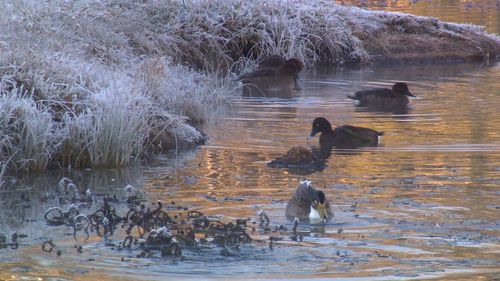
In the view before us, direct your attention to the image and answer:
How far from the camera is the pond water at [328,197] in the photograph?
8.15 m

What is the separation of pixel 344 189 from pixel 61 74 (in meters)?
4.01

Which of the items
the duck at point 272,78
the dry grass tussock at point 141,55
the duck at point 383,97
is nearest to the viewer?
the dry grass tussock at point 141,55

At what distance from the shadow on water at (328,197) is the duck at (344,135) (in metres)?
0.17

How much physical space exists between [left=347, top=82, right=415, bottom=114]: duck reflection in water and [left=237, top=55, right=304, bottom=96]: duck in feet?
6.26

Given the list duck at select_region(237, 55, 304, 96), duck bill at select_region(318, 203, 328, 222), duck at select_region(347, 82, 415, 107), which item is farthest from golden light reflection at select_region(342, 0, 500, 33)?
duck bill at select_region(318, 203, 328, 222)

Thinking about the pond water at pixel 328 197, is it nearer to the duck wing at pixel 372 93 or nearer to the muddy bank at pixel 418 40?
the duck wing at pixel 372 93

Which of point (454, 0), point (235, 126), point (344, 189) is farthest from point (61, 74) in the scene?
point (454, 0)

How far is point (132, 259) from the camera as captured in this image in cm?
834

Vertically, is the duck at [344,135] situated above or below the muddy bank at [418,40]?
below

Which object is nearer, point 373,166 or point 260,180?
point 260,180

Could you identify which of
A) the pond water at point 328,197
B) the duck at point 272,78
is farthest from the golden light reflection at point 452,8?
the pond water at point 328,197

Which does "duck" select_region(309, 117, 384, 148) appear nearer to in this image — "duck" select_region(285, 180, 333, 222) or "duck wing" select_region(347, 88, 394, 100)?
"duck wing" select_region(347, 88, 394, 100)

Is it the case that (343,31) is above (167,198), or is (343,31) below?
above

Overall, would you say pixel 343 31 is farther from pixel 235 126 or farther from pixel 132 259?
pixel 132 259
